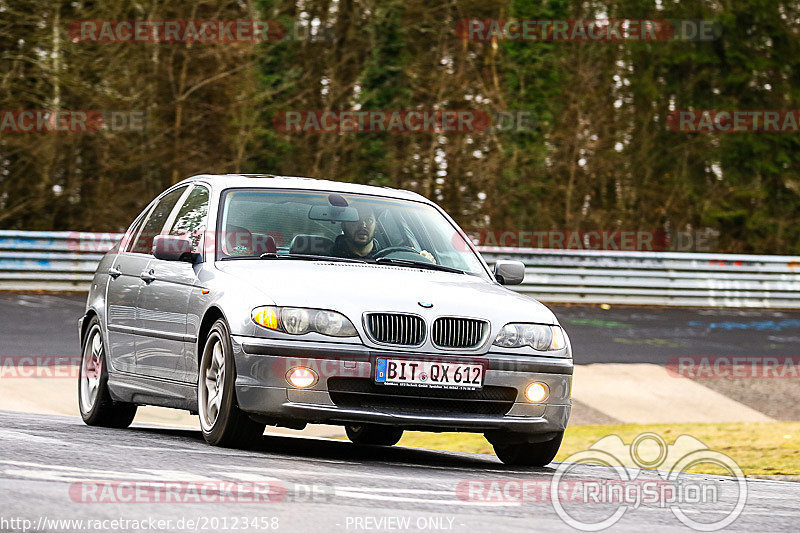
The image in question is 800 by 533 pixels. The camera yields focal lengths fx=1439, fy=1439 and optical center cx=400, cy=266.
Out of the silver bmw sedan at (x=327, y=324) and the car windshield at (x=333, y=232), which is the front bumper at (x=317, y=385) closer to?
the silver bmw sedan at (x=327, y=324)

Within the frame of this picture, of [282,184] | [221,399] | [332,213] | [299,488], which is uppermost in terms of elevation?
[282,184]

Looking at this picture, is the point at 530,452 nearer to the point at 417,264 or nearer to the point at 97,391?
the point at 417,264

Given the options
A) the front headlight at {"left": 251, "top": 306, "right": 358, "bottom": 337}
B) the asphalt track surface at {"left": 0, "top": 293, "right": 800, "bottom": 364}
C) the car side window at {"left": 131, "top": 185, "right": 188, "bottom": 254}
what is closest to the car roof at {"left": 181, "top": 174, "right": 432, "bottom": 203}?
the car side window at {"left": 131, "top": 185, "right": 188, "bottom": 254}

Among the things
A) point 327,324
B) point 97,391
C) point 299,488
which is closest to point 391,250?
point 327,324

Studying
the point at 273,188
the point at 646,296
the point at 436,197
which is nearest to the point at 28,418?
the point at 273,188

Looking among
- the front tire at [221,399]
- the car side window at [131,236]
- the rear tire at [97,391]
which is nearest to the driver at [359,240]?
the front tire at [221,399]

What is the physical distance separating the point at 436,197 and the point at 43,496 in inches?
955

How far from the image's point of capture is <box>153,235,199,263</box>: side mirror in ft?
27.8

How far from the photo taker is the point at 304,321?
300 inches

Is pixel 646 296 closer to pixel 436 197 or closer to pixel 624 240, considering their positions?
pixel 436 197

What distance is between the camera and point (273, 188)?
9.04 m

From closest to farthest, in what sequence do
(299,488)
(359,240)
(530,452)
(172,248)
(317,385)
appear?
1. (299,488)
2. (317,385)
3. (172,248)
4. (530,452)
5. (359,240)

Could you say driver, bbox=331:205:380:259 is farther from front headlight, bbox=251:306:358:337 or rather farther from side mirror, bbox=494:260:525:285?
front headlight, bbox=251:306:358:337

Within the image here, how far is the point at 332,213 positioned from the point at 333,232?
0.16 metres
